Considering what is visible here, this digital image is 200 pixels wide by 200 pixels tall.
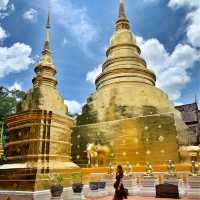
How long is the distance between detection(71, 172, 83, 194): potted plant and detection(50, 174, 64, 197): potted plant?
0.55 metres

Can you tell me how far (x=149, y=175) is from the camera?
13984mm

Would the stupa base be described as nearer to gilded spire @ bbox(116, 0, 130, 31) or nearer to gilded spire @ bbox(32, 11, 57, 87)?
gilded spire @ bbox(32, 11, 57, 87)

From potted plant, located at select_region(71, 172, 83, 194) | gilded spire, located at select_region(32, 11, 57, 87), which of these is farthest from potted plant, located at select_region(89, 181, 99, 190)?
gilded spire, located at select_region(32, 11, 57, 87)

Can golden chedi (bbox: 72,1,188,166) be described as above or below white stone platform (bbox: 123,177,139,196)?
above

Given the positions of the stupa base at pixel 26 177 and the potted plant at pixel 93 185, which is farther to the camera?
the potted plant at pixel 93 185

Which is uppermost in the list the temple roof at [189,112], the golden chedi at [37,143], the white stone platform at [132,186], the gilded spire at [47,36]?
the gilded spire at [47,36]

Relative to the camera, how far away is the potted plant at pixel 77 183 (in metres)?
9.36

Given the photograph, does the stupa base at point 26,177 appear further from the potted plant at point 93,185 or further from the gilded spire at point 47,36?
the gilded spire at point 47,36

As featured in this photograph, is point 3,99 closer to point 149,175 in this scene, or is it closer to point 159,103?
point 159,103

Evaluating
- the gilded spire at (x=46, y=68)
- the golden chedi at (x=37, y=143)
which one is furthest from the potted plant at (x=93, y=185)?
the gilded spire at (x=46, y=68)

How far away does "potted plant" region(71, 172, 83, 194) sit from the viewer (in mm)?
9359

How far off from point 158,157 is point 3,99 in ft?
68.6

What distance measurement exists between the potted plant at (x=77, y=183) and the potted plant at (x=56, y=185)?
0.55m

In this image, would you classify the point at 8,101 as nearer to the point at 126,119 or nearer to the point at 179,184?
the point at 126,119
